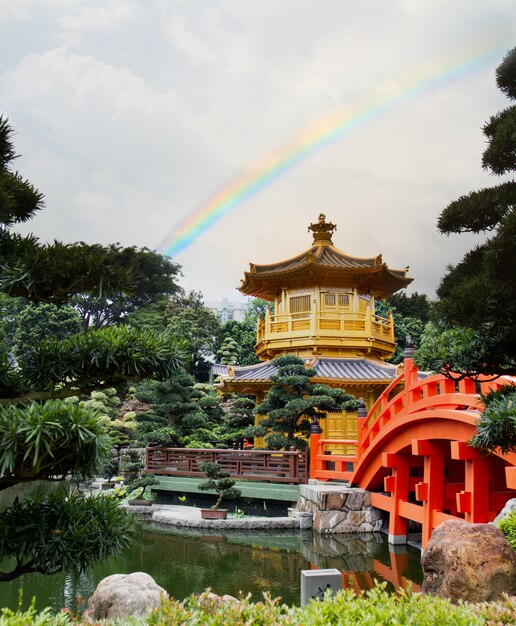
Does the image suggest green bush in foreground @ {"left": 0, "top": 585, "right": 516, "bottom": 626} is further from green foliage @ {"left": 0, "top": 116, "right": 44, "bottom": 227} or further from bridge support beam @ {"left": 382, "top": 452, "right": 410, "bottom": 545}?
bridge support beam @ {"left": 382, "top": 452, "right": 410, "bottom": 545}

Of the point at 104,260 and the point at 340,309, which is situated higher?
the point at 340,309

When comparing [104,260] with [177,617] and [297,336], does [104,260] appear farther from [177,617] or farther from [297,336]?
[297,336]

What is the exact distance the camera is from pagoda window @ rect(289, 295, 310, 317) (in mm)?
19720

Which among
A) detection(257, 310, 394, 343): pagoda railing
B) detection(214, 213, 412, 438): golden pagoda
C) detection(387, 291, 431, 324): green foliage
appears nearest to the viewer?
detection(214, 213, 412, 438): golden pagoda

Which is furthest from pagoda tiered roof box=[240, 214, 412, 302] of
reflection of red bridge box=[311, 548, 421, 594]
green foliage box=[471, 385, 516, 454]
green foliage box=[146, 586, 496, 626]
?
green foliage box=[146, 586, 496, 626]

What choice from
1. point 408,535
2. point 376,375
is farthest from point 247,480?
point 376,375

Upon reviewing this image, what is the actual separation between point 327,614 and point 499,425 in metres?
2.11

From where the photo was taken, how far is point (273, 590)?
8.48 metres

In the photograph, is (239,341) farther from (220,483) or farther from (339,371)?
(220,483)

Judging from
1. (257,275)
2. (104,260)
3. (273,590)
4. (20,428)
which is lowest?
(273,590)

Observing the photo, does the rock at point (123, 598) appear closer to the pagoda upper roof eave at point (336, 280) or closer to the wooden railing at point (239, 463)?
the wooden railing at point (239, 463)

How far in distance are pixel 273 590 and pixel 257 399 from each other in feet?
36.3

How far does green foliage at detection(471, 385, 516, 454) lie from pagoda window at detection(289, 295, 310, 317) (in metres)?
14.8

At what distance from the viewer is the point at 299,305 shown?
20.1 metres
